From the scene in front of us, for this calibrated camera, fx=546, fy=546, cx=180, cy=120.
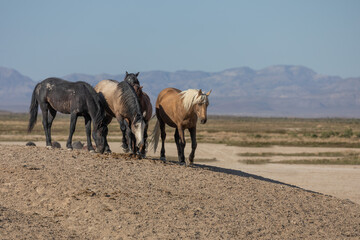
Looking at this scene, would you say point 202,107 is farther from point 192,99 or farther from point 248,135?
point 248,135

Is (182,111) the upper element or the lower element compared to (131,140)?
upper

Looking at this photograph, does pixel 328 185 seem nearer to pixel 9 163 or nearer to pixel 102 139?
pixel 102 139

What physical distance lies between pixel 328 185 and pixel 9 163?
13.5 meters

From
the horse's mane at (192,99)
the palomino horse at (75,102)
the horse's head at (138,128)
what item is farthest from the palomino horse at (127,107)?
the horse's mane at (192,99)

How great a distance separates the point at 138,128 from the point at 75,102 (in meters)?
1.98

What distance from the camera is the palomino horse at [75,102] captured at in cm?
1547

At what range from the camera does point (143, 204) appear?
37.3 ft

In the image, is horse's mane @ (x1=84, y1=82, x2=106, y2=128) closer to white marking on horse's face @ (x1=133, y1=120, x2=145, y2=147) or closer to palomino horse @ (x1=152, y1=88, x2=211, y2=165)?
white marking on horse's face @ (x1=133, y1=120, x2=145, y2=147)

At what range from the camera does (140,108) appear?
1534 cm

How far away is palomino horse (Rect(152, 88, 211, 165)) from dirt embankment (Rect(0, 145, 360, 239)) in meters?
1.60

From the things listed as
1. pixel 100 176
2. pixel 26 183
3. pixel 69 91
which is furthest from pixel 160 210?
pixel 69 91

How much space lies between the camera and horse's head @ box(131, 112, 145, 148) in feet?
49.5

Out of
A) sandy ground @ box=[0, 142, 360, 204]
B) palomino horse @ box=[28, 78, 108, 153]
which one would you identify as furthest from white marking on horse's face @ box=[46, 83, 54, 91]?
sandy ground @ box=[0, 142, 360, 204]

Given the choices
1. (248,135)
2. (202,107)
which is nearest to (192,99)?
(202,107)
